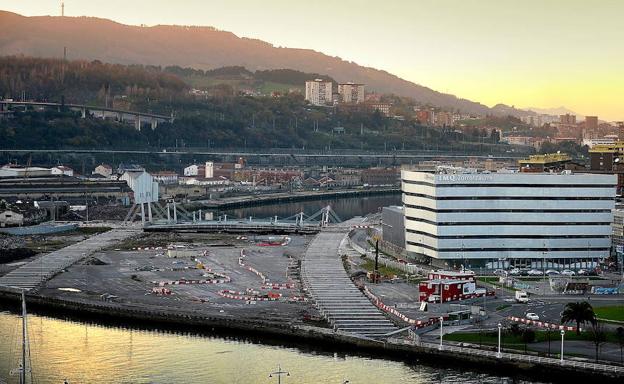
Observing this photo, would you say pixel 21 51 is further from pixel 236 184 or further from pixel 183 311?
pixel 183 311

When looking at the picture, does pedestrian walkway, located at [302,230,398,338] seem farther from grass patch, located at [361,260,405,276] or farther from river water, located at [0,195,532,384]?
river water, located at [0,195,532,384]

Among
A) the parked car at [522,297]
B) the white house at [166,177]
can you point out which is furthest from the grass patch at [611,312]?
the white house at [166,177]

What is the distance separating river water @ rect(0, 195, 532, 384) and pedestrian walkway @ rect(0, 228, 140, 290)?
18.5 ft

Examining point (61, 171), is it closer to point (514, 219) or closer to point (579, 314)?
point (514, 219)

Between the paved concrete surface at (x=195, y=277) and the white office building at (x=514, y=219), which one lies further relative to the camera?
the white office building at (x=514, y=219)

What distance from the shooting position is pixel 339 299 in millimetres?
33438

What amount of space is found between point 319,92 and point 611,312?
160047 mm

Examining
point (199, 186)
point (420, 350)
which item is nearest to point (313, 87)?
point (199, 186)

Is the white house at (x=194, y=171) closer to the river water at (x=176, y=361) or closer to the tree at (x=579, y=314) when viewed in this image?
the river water at (x=176, y=361)

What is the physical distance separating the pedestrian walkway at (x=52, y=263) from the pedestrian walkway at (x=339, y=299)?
27.2 feet

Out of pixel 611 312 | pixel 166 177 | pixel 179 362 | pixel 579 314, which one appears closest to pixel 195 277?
pixel 179 362

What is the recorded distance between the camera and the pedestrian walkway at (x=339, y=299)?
98.6 ft

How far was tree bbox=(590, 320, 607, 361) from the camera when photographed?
89.2ft

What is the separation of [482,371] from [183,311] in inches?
385
